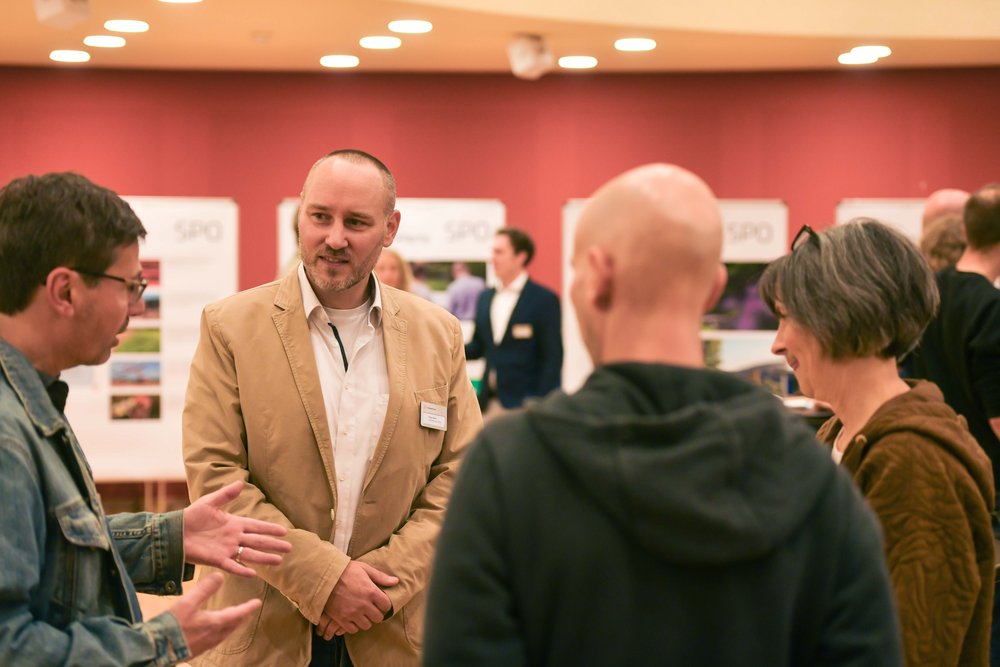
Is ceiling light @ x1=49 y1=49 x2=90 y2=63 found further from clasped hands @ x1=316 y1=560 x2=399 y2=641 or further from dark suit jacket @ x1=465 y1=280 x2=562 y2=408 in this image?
clasped hands @ x1=316 y1=560 x2=399 y2=641

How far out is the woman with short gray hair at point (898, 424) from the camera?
1.86 m

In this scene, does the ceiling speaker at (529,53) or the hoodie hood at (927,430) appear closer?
the hoodie hood at (927,430)

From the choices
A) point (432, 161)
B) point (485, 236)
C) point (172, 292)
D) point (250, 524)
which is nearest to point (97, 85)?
point (172, 292)

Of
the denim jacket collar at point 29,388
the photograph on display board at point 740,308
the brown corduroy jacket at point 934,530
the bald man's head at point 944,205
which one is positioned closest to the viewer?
the denim jacket collar at point 29,388

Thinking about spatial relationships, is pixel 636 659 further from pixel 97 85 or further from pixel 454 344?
pixel 97 85

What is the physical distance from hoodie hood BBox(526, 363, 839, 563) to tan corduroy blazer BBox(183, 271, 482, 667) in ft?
4.30

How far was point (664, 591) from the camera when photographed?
1228 millimetres

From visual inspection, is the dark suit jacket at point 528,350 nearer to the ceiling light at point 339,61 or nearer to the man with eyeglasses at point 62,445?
the ceiling light at point 339,61

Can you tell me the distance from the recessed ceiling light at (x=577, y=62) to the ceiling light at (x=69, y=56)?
3136 millimetres

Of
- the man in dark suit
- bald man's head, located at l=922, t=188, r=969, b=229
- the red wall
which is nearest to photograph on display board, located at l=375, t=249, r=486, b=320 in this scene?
the red wall

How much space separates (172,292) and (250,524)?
5.96 metres

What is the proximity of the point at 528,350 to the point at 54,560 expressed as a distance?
224 inches

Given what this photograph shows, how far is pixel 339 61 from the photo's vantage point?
24.9 ft

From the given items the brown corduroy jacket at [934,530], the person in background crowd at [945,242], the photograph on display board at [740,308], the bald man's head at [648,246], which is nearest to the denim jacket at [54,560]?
the bald man's head at [648,246]
